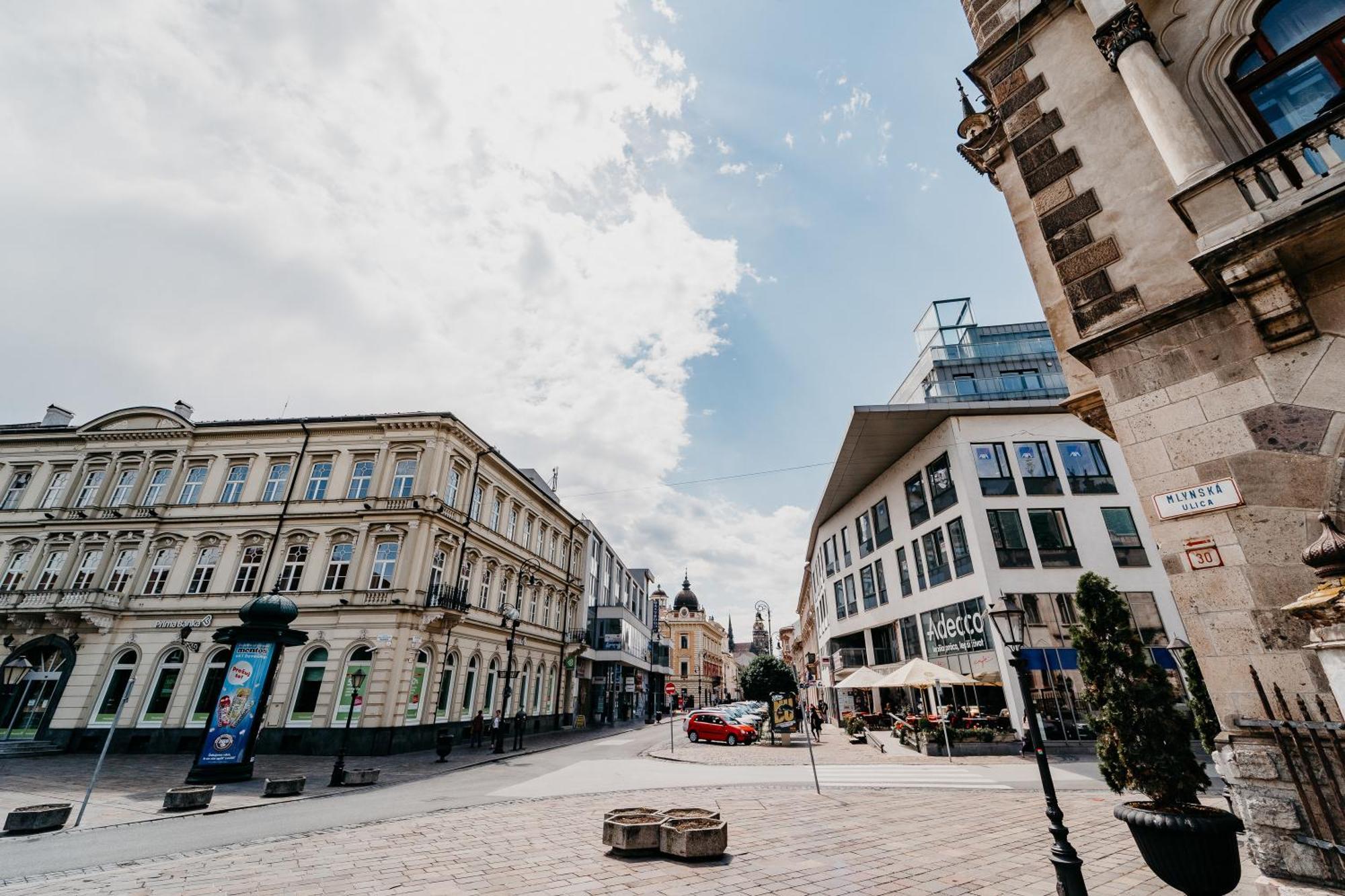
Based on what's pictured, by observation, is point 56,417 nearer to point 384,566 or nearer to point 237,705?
point 384,566

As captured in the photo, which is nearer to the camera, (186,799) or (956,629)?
(186,799)

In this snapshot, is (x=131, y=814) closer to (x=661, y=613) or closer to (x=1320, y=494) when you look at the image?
(x=1320, y=494)

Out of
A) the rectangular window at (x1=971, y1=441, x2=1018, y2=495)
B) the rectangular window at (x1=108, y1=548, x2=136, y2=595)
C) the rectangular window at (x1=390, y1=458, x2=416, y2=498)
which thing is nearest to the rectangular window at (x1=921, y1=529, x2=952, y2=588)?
the rectangular window at (x1=971, y1=441, x2=1018, y2=495)

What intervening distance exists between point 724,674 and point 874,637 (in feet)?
318

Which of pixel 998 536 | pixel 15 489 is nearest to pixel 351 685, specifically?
pixel 15 489

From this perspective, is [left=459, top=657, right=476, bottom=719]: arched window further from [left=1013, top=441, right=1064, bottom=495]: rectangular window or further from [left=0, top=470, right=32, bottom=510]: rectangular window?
[left=1013, top=441, right=1064, bottom=495]: rectangular window

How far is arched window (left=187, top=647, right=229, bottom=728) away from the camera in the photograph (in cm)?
2136

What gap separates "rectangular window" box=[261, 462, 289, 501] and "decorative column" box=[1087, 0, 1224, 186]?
29932 millimetres

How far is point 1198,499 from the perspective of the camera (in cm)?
509

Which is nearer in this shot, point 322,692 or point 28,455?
point 322,692

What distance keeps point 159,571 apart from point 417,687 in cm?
1315

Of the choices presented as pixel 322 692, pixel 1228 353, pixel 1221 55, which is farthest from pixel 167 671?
pixel 1221 55

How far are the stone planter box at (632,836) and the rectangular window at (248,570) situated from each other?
23.3 metres

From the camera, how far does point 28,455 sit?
26.7m
